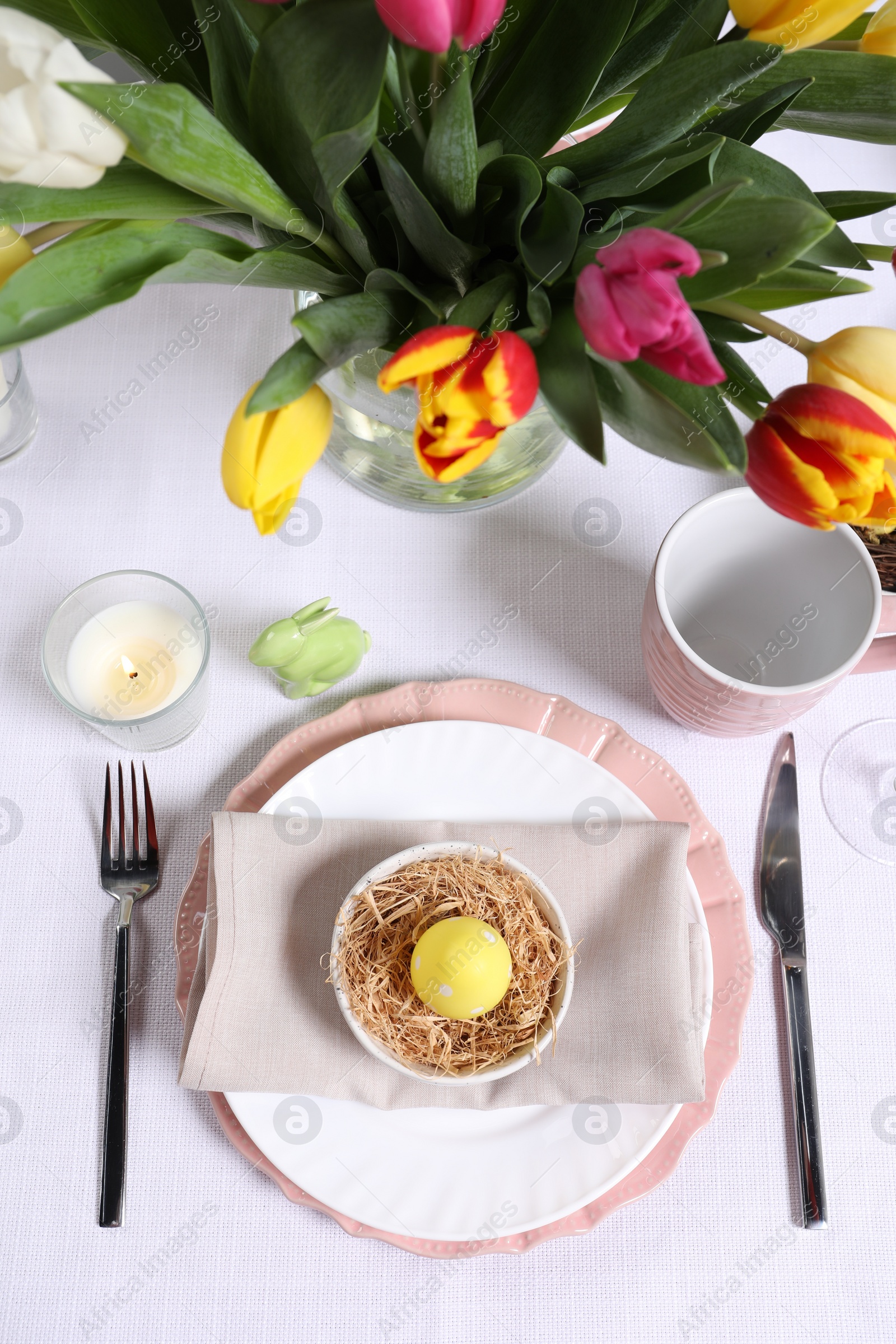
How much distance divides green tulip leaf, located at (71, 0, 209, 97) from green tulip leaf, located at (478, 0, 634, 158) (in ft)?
0.43

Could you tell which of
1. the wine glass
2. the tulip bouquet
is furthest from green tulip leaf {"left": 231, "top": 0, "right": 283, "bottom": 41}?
the wine glass

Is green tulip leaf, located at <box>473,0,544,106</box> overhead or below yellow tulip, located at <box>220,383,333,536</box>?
overhead

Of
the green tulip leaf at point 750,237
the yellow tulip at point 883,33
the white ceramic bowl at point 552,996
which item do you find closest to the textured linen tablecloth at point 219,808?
the white ceramic bowl at point 552,996

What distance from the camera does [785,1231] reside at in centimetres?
58

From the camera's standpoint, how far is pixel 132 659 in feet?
2.09

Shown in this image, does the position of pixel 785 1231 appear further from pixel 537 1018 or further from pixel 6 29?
pixel 6 29

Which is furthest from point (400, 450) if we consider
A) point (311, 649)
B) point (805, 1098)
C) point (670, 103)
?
point (805, 1098)

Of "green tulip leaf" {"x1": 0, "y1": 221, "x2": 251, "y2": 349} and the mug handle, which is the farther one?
the mug handle

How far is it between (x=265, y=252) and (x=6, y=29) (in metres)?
0.12

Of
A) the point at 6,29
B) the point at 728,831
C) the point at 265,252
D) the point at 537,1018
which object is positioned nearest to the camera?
the point at 6,29

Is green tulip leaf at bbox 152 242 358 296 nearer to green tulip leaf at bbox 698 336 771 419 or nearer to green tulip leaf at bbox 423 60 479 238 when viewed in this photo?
green tulip leaf at bbox 423 60 479 238

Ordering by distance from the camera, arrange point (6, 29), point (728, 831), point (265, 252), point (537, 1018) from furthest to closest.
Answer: point (728, 831) < point (537, 1018) < point (265, 252) < point (6, 29)

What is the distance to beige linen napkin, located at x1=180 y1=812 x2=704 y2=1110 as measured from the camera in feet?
1.80

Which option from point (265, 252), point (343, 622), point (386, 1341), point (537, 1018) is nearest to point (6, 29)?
point (265, 252)
